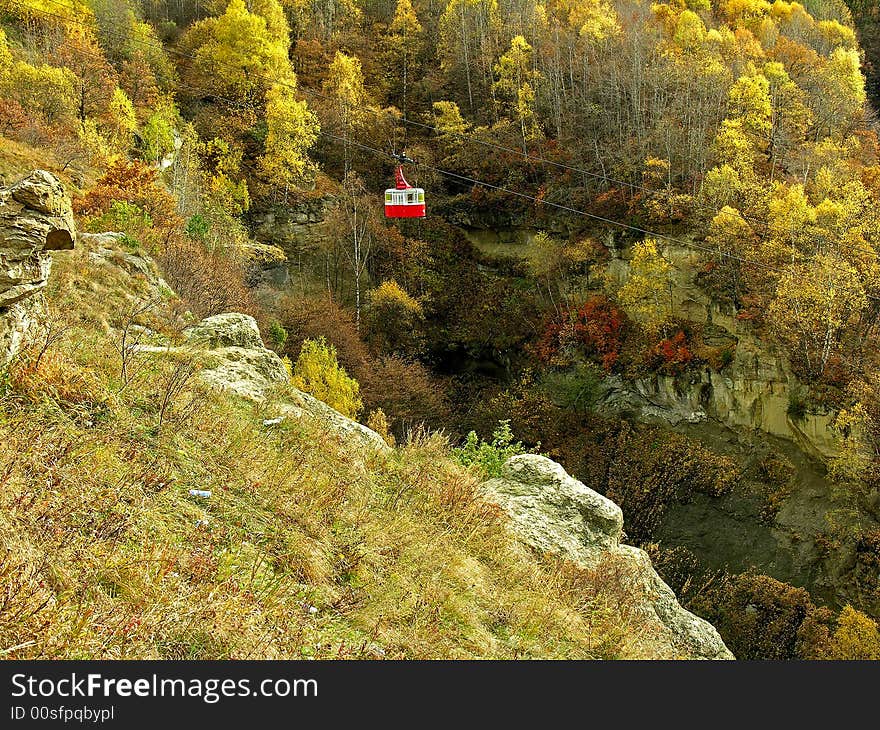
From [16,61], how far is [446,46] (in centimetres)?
2754

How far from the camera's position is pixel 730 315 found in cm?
2580

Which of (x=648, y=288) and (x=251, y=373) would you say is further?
(x=648, y=288)

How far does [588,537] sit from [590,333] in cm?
2162

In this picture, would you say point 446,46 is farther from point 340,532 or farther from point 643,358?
point 340,532

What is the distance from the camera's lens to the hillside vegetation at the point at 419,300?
4.74 m

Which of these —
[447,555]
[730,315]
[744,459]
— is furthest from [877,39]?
[447,555]

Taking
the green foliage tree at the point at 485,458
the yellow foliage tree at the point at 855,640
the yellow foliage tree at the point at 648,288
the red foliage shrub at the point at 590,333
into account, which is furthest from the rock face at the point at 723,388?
the green foliage tree at the point at 485,458

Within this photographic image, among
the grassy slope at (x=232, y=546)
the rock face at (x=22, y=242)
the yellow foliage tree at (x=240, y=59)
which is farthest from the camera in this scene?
the yellow foliage tree at (x=240, y=59)

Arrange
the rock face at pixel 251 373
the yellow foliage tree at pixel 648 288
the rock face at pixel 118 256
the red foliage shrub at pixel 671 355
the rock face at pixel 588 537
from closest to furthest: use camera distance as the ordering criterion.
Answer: the rock face at pixel 588 537 → the rock face at pixel 251 373 → the rock face at pixel 118 256 → the yellow foliage tree at pixel 648 288 → the red foliage shrub at pixel 671 355

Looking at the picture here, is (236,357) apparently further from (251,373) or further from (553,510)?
(553,510)

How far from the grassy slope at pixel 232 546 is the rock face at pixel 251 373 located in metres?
0.66

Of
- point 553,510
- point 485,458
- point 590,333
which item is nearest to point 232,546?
point 553,510

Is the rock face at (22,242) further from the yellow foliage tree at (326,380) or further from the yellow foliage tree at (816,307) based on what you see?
the yellow foliage tree at (816,307)

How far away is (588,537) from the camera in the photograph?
8.91 m
